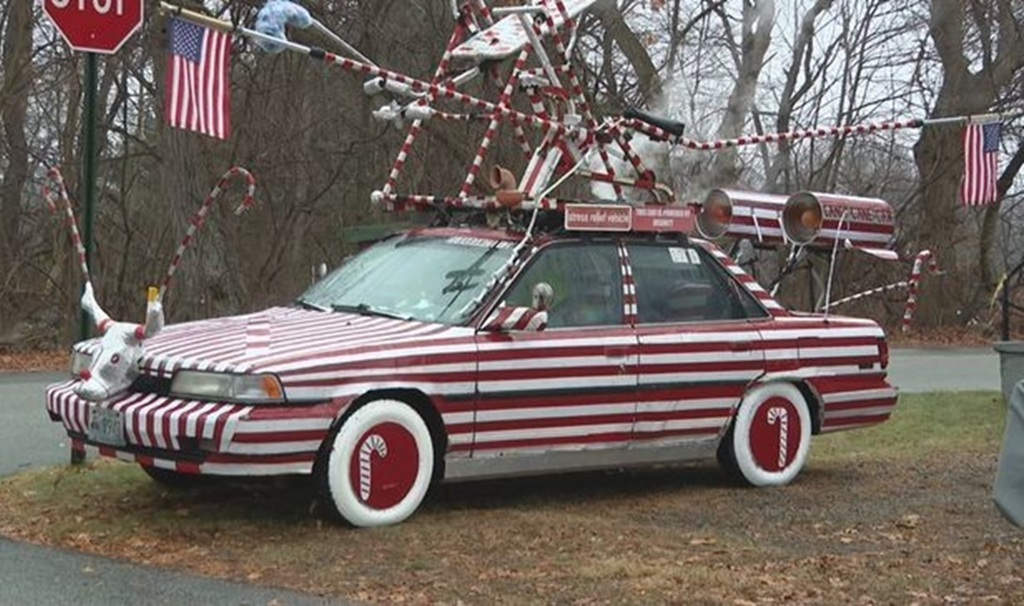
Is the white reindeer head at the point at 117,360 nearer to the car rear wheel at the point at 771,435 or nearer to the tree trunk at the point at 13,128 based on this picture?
the car rear wheel at the point at 771,435

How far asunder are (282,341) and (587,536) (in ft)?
5.78

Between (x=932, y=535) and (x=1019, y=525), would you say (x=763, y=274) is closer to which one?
(x=932, y=535)

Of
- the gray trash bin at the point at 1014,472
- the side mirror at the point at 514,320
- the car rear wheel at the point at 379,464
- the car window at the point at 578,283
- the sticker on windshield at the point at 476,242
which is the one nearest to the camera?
the gray trash bin at the point at 1014,472

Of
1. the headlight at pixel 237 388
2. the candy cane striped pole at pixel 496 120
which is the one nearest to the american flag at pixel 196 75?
the candy cane striped pole at pixel 496 120

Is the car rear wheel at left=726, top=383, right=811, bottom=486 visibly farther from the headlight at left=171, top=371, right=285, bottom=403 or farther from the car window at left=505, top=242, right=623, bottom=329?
the headlight at left=171, top=371, right=285, bottom=403

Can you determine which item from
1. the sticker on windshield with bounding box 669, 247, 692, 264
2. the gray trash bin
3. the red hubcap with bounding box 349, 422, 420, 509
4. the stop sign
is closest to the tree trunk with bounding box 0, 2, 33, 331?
the stop sign

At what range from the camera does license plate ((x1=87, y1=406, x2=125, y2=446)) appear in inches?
264

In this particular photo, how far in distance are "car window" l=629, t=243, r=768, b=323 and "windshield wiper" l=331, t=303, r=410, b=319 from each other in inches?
55.9

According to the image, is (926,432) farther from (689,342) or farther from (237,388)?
(237,388)

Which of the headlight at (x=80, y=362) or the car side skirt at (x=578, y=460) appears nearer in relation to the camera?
the headlight at (x=80, y=362)

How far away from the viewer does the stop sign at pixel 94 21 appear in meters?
8.25

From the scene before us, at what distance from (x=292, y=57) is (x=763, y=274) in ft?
38.3

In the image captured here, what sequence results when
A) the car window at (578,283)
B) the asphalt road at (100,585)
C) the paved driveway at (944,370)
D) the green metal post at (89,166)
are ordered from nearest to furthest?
the asphalt road at (100,585)
the car window at (578,283)
the green metal post at (89,166)
the paved driveway at (944,370)

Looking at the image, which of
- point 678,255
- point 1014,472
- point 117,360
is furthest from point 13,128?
point 1014,472
